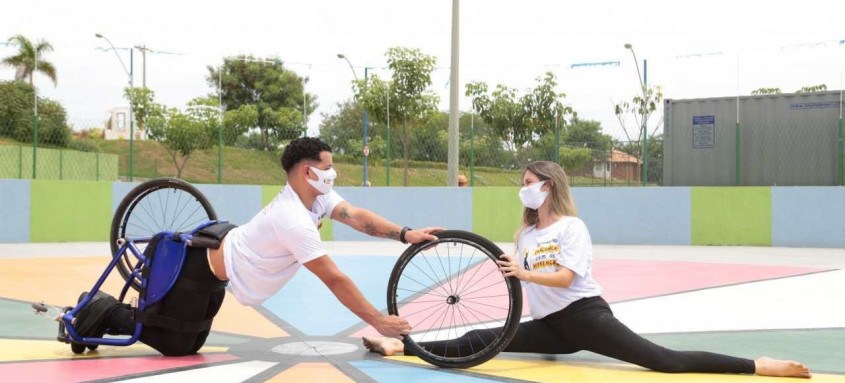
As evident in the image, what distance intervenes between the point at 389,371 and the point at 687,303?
3876 millimetres

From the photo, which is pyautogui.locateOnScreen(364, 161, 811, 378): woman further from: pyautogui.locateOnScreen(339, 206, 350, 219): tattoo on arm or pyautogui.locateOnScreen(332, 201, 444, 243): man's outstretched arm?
pyautogui.locateOnScreen(339, 206, 350, 219): tattoo on arm

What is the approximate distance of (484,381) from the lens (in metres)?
4.43

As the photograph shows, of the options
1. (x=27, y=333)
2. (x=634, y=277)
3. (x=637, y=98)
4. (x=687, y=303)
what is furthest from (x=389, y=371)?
(x=637, y=98)

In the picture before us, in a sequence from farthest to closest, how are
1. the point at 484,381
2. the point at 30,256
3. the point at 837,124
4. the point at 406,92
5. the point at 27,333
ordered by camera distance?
the point at 406,92 → the point at 837,124 → the point at 30,256 → the point at 27,333 → the point at 484,381

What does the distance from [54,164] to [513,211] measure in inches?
627

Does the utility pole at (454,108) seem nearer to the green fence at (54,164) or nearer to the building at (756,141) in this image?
the building at (756,141)

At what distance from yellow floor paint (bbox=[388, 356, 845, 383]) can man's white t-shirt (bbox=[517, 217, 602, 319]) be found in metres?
0.34

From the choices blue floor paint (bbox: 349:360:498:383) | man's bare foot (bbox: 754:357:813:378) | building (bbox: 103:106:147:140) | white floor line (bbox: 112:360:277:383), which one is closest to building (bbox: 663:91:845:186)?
man's bare foot (bbox: 754:357:813:378)

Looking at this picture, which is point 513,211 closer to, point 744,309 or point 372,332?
point 744,309

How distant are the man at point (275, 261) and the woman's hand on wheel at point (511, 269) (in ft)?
1.47

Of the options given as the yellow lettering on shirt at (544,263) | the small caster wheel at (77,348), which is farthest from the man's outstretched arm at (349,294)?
the small caster wheel at (77,348)

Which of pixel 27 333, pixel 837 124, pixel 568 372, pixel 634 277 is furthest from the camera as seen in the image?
pixel 837 124

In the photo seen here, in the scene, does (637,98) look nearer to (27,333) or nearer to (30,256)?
(30,256)

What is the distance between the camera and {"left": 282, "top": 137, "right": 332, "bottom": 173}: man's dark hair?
4.71m
